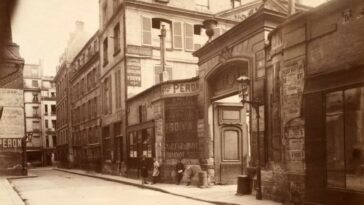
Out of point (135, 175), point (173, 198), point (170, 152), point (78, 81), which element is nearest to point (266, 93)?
point (173, 198)

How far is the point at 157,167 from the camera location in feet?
61.8

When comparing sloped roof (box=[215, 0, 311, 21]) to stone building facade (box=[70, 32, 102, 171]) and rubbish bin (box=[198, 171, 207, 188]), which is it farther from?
stone building facade (box=[70, 32, 102, 171])

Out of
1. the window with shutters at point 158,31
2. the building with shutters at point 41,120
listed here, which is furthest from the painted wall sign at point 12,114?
the building with shutters at point 41,120

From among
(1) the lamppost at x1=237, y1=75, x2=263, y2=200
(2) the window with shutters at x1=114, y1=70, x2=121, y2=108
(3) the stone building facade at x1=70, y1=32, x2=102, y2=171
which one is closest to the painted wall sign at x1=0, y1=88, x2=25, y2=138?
(3) the stone building facade at x1=70, y1=32, x2=102, y2=171

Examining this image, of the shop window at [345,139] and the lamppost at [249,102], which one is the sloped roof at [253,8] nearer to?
the lamppost at [249,102]

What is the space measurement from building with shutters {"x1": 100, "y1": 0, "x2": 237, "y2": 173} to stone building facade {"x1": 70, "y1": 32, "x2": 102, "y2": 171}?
367 centimetres

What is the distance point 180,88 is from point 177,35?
842 cm

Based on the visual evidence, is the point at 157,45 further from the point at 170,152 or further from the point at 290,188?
the point at 290,188

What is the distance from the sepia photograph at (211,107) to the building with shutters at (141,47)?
0.23 feet

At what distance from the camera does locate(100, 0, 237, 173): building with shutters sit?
80.4 feet

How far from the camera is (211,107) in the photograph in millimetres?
16766

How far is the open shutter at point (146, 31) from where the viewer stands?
24.8m

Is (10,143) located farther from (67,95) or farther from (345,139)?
(345,139)

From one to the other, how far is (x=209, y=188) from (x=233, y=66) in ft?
16.1
